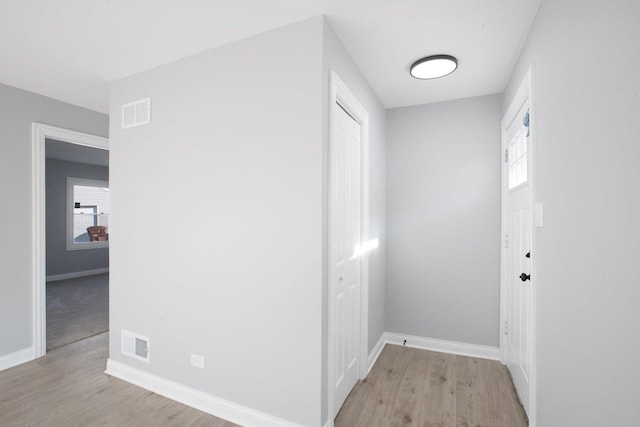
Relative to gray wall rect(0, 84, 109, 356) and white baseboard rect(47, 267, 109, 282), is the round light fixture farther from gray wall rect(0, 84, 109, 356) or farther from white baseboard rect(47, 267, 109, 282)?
white baseboard rect(47, 267, 109, 282)

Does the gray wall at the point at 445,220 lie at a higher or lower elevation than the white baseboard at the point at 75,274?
higher

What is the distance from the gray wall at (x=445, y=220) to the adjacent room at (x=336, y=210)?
0.02 m

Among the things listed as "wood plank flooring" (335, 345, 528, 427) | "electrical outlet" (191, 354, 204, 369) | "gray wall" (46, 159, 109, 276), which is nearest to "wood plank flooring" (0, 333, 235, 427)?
"electrical outlet" (191, 354, 204, 369)

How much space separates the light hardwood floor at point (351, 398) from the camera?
1963 millimetres

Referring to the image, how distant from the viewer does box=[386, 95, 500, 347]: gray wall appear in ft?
9.39

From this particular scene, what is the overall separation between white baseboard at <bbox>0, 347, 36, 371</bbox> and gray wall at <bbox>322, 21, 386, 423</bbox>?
3.17 metres

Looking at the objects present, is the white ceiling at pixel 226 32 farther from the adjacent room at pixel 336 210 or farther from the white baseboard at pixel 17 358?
the white baseboard at pixel 17 358

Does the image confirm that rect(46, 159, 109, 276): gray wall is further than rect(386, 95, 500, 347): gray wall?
Yes

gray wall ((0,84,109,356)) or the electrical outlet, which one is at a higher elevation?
gray wall ((0,84,109,356))

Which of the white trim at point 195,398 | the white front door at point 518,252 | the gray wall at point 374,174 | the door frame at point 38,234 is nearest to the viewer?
the white trim at point 195,398

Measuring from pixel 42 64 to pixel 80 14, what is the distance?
37.2 inches

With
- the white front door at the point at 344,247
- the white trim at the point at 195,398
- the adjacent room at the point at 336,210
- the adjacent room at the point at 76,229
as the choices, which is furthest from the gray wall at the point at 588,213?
the adjacent room at the point at 76,229

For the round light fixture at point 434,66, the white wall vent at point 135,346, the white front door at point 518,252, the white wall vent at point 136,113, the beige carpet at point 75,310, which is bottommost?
the beige carpet at point 75,310

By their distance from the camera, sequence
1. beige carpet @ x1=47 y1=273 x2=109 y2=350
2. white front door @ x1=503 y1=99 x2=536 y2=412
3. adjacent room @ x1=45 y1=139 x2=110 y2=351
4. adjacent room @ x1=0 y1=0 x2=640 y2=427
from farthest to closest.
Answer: adjacent room @ x1=45 y1=139 x2=110 y2=351, beige carpet @ x1=47 y1=273 x2=109 y2=350, white front door @ x1=503 y1=99 x2=536 y2=412, adjacent room @ x1=0 y1=0 x2=640 y2=427
